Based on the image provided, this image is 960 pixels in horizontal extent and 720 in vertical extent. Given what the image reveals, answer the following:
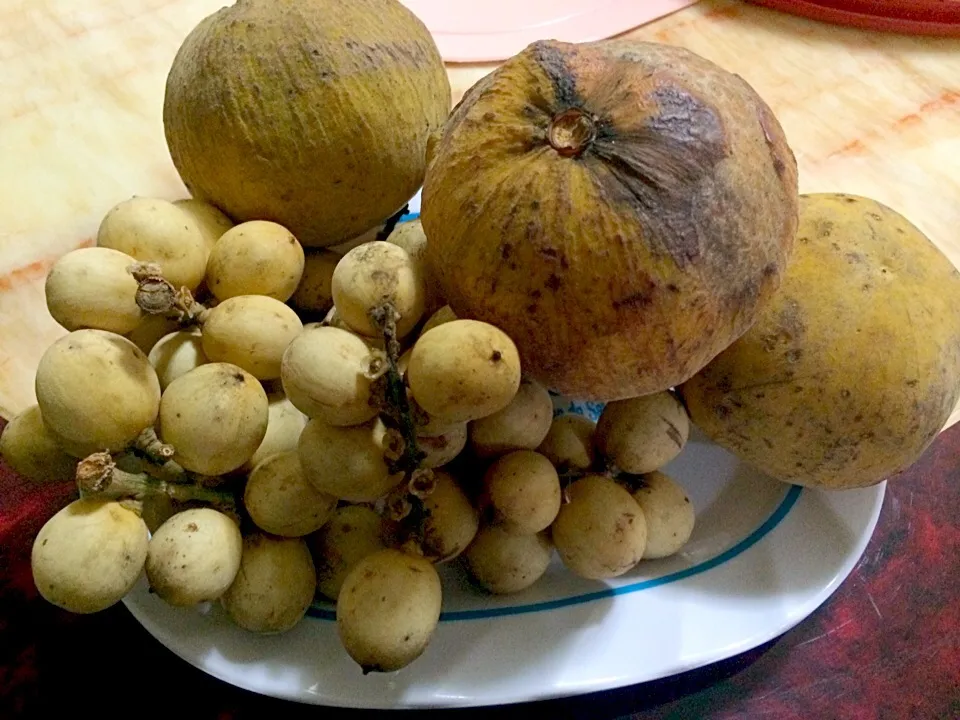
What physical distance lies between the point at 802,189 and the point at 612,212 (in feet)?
1.80

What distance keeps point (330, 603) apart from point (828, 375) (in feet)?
1.16

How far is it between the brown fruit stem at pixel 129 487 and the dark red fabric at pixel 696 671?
156 millimetres

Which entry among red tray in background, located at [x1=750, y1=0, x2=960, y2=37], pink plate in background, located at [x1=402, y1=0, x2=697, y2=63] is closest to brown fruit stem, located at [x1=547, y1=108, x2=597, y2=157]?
pink plate in background, located at [x1=402, y1=0, x2=697, y2=63]

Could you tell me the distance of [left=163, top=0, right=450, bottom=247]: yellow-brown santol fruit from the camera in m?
0.56

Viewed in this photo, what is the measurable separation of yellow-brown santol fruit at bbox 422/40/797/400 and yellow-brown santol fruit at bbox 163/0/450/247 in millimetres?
127

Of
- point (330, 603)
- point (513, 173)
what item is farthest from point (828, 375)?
point (330, 603)

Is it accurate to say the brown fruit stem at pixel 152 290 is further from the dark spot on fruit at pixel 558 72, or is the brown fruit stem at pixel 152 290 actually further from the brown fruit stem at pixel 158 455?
the dark spot on fruit at pixel 558 72

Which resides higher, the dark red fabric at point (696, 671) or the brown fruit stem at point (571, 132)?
the brown fruit stem at point (571, 132)

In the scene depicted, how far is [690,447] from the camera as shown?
658mm

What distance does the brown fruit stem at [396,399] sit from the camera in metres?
0.39

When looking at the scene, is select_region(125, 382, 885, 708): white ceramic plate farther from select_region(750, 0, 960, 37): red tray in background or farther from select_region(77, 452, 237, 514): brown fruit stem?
select_region(750, 0, 960, 37): red tray in background

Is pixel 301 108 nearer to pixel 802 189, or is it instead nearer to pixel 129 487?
pixel 129 487

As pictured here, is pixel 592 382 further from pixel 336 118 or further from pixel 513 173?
pixel 336 118

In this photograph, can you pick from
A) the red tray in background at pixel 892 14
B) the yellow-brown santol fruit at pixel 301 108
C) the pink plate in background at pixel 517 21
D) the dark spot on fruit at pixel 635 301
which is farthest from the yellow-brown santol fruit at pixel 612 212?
the red tray in background at pixel 892 14
